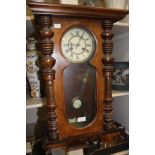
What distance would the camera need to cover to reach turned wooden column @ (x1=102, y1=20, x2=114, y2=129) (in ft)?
2.85

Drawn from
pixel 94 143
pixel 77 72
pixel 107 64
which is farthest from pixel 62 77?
pixel 94 143

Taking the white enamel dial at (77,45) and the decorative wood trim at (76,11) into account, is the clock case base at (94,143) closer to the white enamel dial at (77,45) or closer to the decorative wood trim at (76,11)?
the white enamel dial at (77,45)

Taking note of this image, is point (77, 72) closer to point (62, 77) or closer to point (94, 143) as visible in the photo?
point (62, 77)

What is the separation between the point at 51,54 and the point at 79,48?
143 millimetres

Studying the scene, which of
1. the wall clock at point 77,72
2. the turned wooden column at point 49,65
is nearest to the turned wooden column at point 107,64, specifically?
the wall clock at point 77,72

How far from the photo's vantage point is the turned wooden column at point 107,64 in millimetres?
868

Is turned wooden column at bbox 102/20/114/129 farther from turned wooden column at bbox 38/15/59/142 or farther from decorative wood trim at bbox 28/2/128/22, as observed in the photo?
turned wooden column at bbox 38/15/59/142

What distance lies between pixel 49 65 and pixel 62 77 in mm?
94

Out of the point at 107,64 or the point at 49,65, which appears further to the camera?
the point at 107,64

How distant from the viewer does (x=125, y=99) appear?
1.21m

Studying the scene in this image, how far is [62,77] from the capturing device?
822 millimetres
